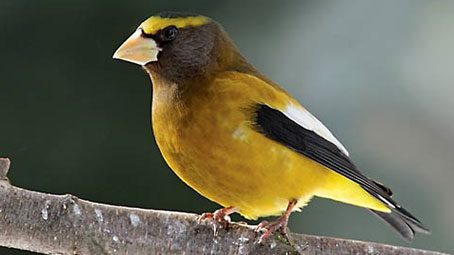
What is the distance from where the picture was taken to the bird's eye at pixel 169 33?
6.01 ft

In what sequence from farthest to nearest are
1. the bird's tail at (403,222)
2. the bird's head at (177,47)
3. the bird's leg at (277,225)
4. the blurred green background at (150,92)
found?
1. the blurred green background at (150,92)
2. the bird's tail at (403,222)
3. the bird's head at (177,47)
4. the bird's leg at (277,225)

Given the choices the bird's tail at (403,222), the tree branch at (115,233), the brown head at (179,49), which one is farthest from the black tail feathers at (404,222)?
the brown head at (179,49)

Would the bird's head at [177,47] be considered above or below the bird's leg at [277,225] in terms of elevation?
above

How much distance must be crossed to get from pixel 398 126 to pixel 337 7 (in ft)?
1.43

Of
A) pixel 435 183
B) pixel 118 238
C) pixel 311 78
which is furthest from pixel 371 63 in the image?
pixel 118 238

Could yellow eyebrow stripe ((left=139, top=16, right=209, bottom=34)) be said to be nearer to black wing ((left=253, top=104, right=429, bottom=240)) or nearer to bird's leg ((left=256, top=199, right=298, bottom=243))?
black wing ((left=253, top=104, right=429, bottom=240))

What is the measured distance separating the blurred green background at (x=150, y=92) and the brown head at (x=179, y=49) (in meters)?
0.86

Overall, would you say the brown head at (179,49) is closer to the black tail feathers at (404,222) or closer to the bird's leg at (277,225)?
the bird's leg at (277,225)

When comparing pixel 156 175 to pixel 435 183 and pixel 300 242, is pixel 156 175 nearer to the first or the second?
pixel 435 183

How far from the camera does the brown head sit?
1781 mm

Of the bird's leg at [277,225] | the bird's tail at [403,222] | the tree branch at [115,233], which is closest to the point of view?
the tree branch at [115,233]

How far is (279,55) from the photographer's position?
2.87 m

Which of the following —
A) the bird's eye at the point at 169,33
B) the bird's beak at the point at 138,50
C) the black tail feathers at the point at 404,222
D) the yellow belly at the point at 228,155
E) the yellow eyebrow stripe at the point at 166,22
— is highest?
the yellow eyebrow stripe at the point at 166,22

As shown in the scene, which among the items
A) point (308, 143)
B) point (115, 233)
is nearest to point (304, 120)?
point (308, 143)
